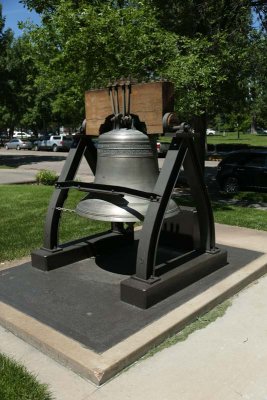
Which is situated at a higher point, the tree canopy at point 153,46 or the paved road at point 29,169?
the tree canopy at point 153,46

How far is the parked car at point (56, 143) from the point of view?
4038 centimetres

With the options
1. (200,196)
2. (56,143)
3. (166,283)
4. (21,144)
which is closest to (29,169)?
(56,143)

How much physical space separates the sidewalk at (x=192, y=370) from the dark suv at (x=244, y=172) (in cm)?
1105

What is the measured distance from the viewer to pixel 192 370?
337cm

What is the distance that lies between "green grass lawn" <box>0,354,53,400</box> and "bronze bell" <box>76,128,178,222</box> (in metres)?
1.70

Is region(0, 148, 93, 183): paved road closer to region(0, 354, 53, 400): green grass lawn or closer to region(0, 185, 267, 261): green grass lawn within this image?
region(0, 185, 267, 261): green grass lawn

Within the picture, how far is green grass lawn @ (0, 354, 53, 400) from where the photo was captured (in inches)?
118

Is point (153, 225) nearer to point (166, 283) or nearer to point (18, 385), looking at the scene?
point (166, 283)

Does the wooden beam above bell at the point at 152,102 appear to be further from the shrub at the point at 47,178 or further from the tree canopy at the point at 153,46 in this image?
the shrub at the point at 47,178

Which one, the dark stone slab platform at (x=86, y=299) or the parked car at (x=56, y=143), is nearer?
the dark stone slab platform at (x=86, y=299)

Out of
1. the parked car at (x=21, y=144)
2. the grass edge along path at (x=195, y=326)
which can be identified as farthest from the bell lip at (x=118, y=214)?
the parked car at (x=21, y=144)

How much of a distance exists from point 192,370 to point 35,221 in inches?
222

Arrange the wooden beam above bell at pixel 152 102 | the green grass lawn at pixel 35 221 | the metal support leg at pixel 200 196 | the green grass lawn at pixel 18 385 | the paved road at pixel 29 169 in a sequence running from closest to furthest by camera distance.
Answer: the green grass lawn at pixel 18 385, the wooden beam above bell at pixel 152 102, the metal support leg at pixel 200 196, the green grass lawn at pixel 35 221, the paved road at pixel 29 169

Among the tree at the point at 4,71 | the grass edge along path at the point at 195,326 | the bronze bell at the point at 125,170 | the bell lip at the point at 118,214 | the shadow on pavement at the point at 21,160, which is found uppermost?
the tree at the point at 4,71
